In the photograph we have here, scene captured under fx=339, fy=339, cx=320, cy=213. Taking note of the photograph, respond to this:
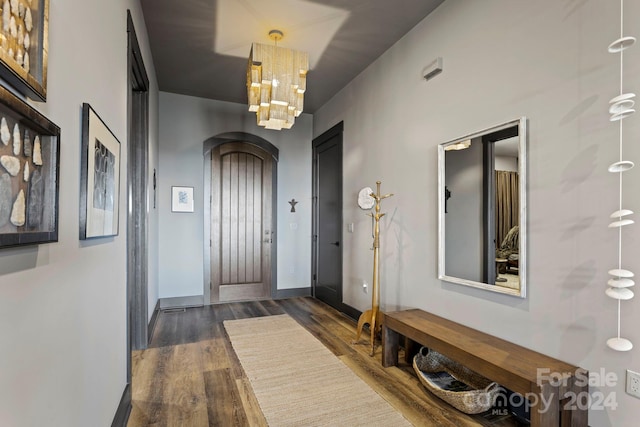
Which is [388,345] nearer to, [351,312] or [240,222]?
[351,312]

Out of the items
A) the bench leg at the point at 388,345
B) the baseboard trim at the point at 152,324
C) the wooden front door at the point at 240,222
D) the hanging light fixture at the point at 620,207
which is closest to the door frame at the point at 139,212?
the baseboard trim at the point at 152,324

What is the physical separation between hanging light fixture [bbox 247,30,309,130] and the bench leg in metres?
2.16

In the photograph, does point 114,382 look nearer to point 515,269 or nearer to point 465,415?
point 465,415

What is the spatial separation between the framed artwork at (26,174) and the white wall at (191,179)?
4.10 metres

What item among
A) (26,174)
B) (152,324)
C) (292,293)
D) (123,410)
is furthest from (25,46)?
(292,293)

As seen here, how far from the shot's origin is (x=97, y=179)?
1.57 meters

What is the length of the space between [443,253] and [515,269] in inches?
26.3

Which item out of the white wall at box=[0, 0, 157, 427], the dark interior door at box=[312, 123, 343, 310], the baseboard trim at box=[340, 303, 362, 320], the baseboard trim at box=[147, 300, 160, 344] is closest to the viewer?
the white wall at box=[0, 0, 157, 427]

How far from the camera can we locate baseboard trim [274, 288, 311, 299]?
5.57m

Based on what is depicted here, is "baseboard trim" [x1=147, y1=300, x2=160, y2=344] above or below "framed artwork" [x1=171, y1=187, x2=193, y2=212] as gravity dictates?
below

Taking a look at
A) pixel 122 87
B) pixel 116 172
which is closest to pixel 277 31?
pixel 122 87

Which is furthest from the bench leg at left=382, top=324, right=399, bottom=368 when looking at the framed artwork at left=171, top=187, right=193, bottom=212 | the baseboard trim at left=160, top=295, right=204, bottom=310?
the framed artwork at left=171, top=187, right=193, bottom=212

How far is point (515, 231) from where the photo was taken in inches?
88.9

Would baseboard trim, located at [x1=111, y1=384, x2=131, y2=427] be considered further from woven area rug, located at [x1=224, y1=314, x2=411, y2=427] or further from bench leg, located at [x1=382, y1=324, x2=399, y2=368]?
bench leg, located at [x1=382, y1=324, x2=399, y2=368]
